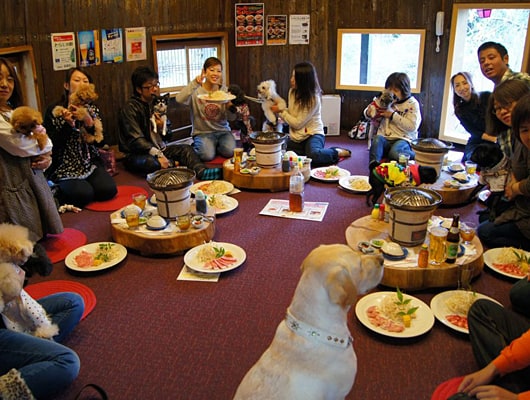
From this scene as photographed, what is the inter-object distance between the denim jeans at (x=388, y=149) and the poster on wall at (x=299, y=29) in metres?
2.32

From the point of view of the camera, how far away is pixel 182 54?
6770 millimetres

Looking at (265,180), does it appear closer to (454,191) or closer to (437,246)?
(454,191)

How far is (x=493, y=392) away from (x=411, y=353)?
0.72 metres

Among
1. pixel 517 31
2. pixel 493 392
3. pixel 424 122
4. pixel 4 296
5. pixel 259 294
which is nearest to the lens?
pixel 493 392

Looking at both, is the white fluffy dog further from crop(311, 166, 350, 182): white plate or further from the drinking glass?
crop(311, 166, 350, 182): white plate

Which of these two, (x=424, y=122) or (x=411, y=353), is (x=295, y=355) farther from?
(x=424, y=122)

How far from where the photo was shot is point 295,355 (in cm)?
180

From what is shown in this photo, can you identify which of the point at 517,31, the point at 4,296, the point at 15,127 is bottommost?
the point at 4,296

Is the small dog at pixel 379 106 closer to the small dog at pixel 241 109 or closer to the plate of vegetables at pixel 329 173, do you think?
the plate of vegetables at pixel 329 173

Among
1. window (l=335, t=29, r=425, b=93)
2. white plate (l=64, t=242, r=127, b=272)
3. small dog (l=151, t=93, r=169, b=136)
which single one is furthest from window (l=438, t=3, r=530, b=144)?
white plate (l=64, t=242, r=127, b=272)

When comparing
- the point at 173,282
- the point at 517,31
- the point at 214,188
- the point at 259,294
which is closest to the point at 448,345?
the point at 259,294

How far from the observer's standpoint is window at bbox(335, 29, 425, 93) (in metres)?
6.91

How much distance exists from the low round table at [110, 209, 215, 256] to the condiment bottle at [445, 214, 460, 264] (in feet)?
5.65

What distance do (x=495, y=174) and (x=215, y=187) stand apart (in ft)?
8.16
